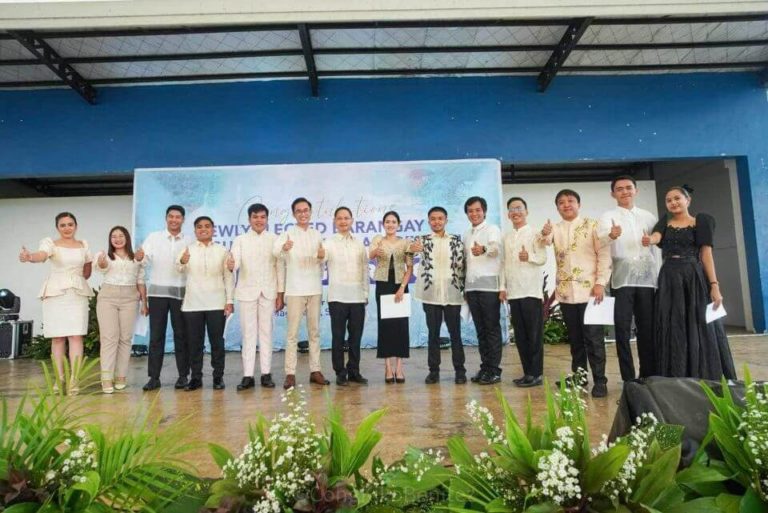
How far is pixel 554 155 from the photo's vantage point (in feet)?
21.7

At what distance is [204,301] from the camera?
3684mm

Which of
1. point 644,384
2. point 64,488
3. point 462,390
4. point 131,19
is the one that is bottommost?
point 462,390

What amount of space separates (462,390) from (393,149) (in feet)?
13.1

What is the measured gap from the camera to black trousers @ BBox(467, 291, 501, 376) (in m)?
3.54

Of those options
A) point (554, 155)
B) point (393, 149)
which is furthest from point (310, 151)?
point (554, 155)

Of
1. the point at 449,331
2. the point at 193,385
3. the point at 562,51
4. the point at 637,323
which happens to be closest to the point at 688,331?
the point at 637,323

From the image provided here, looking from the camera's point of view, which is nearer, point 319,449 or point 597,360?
point 319,449

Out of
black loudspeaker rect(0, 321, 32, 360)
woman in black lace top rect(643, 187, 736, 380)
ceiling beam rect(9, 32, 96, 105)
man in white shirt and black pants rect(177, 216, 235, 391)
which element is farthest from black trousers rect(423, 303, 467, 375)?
black loudspeaker rect(0, 321, 32, 360)

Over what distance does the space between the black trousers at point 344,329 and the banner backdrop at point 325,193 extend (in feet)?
8.19

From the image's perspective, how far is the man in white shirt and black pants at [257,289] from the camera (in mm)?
3701

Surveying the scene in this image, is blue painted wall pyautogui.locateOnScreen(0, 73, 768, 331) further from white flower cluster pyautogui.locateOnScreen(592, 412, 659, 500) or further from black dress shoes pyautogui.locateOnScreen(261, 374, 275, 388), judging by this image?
white flower cluster pyautogui.locateOnScreen(592, 412, 659, 500)

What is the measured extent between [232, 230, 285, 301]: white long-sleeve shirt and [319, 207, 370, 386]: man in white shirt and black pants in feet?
1.26

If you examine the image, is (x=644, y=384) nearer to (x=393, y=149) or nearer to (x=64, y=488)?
(x=64, y=488)

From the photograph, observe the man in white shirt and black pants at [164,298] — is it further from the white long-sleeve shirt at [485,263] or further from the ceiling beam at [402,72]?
the ceiling beam at [402,72]
